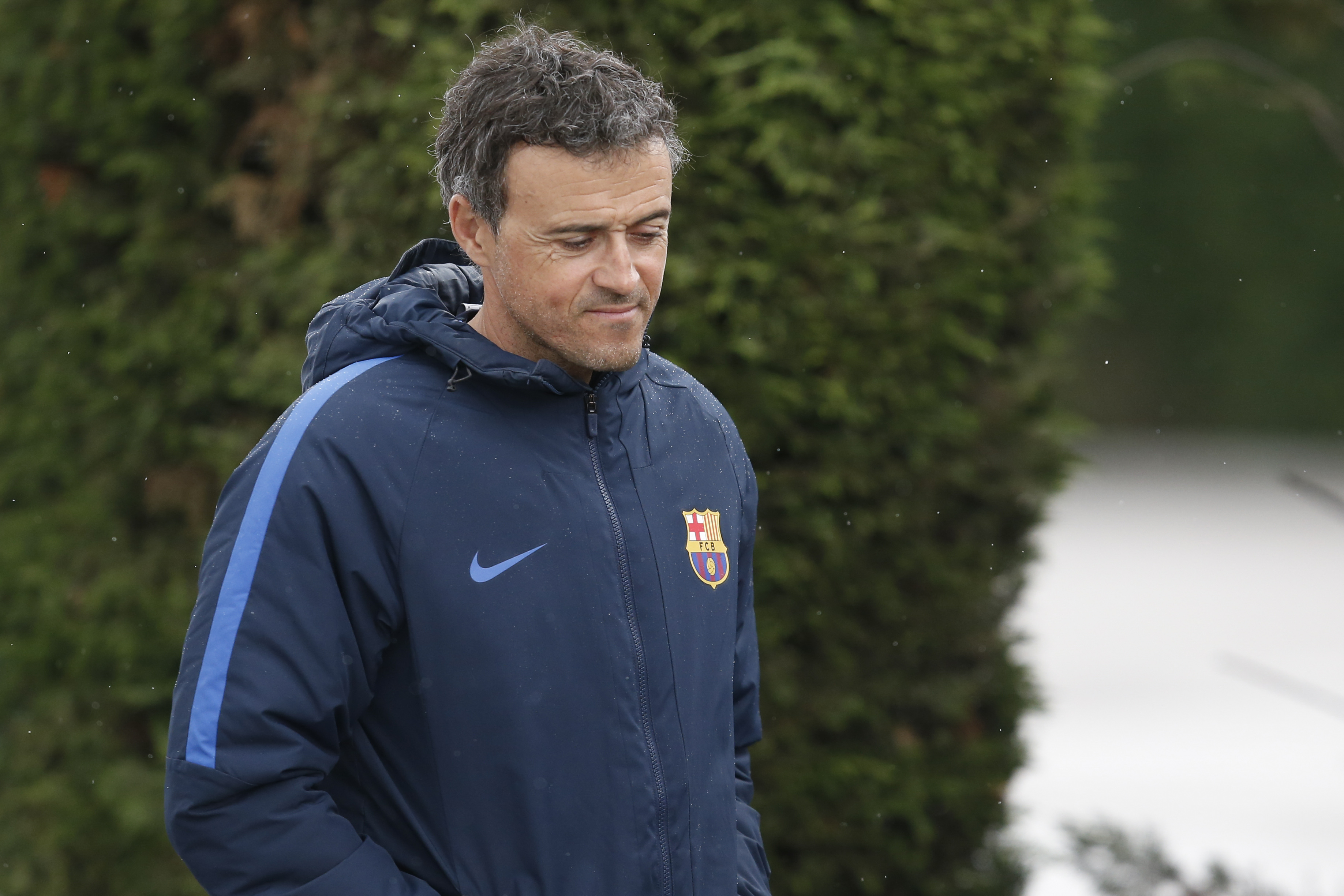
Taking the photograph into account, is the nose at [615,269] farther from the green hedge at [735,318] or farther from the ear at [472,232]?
the green hedge at [735,318]

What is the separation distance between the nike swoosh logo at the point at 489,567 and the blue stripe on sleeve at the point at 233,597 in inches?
10.6

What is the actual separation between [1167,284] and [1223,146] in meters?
1.40

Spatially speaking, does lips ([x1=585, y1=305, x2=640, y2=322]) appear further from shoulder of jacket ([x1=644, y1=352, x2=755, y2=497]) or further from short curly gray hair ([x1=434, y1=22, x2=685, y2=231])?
shoulder of jacket ([x1=644, y1=352, x2=755, y2=497])

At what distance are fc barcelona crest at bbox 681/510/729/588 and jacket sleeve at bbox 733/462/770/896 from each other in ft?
0.45

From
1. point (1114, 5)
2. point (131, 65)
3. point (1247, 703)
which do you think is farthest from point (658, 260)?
point (1114, 5)

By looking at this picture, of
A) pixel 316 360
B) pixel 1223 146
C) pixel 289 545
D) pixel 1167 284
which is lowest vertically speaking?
pixel 1167 284

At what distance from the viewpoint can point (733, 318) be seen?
344 cm

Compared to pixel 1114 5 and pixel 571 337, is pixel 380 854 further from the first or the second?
pixel 1114 5

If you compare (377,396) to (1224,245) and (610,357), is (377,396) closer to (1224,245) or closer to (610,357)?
(610,357)

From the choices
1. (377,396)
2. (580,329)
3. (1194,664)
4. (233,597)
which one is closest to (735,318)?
(580,329)

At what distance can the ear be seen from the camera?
1926mm

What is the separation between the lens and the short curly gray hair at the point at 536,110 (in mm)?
1816

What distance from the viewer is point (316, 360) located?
6.46 ft

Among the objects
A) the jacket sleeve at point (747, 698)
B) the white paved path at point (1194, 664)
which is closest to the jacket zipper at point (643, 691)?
the jacket sleeve at point (747, 698)
